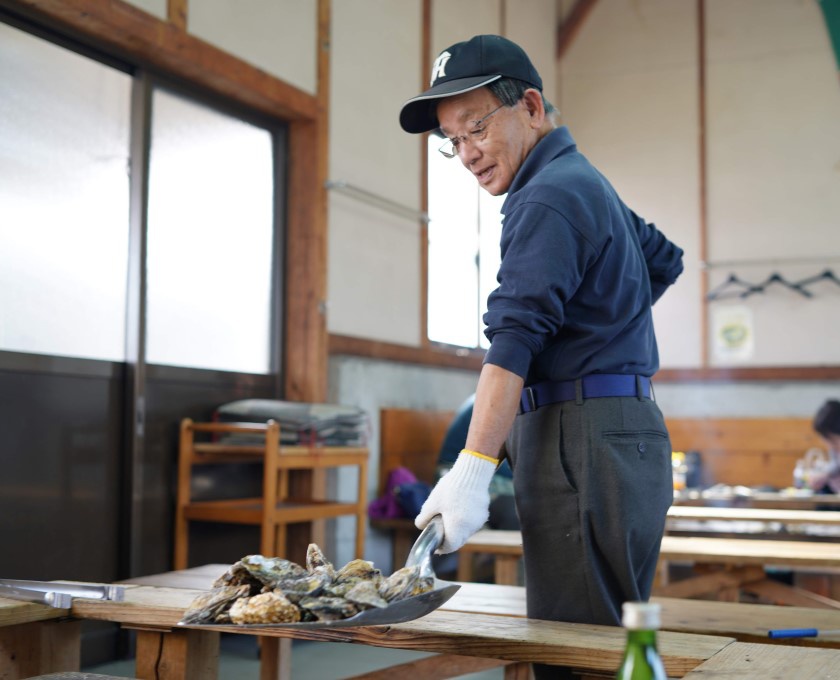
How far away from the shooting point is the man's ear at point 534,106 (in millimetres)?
1747

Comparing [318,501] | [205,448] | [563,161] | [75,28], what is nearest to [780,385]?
[318,501]

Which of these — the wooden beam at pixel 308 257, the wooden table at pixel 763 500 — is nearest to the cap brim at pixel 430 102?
the wooden beam at pixel 308 257

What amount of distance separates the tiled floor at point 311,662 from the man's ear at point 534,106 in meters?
2.27

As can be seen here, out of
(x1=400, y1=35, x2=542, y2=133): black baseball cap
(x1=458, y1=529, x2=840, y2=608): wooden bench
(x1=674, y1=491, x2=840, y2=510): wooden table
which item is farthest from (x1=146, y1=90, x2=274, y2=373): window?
(x1=400, y1=35, x2=542, y2=133): black baseball cap

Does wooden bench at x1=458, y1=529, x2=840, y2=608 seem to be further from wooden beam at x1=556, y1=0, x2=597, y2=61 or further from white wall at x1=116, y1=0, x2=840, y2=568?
wooden beam at x1=556, y1=0, x2=597, y2=61

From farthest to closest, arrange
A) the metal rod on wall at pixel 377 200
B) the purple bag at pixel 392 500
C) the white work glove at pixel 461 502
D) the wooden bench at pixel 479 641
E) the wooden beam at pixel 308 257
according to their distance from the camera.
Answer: the purple bag at pixel 392 500 < the metal rod on wall at pixel 377 200 < the wooden beam at pixel 308 257 < the white work glove at pixel 461 502 < the wooden bench at pixel 479 641

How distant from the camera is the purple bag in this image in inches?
194

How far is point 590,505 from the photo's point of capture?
5.26ft

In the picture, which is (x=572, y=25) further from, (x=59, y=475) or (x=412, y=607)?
(x=412, y=607)

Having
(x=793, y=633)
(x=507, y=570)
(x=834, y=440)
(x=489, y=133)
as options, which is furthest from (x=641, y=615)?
(x=834, y=440)

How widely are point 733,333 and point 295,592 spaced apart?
22.6ft

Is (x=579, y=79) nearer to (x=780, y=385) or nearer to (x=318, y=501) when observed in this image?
(x=780, y=385)

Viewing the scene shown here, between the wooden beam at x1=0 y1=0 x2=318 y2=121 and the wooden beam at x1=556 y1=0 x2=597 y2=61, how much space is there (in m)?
4.25

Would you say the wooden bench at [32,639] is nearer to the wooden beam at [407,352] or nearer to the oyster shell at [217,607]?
the oyster shell at [217,607]
